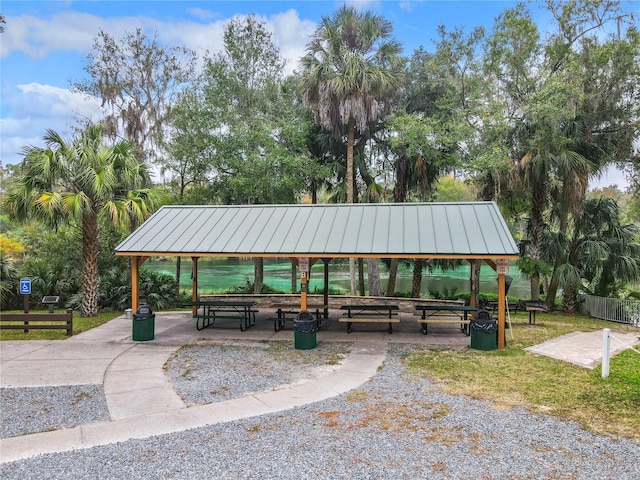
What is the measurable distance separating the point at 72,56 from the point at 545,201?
857 inches

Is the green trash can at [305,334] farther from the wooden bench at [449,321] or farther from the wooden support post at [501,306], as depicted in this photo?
the wooden support post at [501,306]

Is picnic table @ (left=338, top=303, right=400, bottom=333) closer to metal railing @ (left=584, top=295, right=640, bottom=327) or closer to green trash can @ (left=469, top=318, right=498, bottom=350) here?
green trash can @ (left=469, top=318, right=498, bottom=350)

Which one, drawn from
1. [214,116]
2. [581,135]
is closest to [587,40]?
[581,135]

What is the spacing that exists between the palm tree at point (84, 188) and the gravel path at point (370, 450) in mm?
8751

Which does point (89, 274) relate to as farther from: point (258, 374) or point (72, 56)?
point (72, 56)

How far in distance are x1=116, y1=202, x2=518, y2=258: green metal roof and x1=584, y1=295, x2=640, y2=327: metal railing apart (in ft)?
21.5

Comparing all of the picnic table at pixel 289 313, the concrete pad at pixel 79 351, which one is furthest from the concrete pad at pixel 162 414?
the picnic table at pixel 289 313

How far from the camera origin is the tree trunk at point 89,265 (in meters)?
12.8

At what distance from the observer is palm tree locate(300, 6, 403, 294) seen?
614 inches

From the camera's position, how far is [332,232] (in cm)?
1073

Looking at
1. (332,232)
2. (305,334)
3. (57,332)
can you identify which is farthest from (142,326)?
(332,232)

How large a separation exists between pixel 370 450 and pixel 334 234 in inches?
252

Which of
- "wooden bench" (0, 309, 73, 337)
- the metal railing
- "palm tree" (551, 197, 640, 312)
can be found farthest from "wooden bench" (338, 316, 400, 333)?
the metal railing

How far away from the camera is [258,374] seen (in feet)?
25.4
